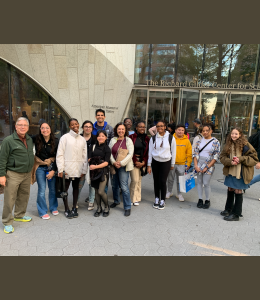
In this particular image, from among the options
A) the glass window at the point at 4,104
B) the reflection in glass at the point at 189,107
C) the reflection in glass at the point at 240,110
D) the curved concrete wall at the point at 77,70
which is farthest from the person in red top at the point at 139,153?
the reflection in glass at the point at 240,110

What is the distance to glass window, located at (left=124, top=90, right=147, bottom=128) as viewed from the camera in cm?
1120

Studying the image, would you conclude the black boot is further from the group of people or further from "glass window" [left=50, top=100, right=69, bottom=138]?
"glass window" [left=50, top=100, right=69, bottom=138]

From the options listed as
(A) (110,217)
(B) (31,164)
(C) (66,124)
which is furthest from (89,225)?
(C) (66,124)

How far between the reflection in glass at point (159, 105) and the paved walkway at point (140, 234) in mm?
7291

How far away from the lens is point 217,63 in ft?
35.7

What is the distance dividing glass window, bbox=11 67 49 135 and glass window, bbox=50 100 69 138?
0.29 meters

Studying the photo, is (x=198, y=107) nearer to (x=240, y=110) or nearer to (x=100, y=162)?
(x=240, y=110)

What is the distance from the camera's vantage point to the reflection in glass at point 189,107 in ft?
35.7

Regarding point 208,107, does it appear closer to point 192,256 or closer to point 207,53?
point 207,53

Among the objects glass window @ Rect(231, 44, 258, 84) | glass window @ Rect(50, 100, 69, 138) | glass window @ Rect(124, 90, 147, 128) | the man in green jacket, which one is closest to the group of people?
the man in green jacket

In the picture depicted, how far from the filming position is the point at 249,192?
5.73 metres

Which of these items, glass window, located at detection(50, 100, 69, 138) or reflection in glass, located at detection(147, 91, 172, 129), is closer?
glass window, located at detection(50, 100, 69, 138)

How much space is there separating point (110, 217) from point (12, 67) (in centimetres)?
781

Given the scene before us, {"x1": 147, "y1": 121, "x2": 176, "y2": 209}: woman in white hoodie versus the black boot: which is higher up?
{"x1": 147, "y1": 121, "x2": 176, "y2": 209}: woman in white hoodie
